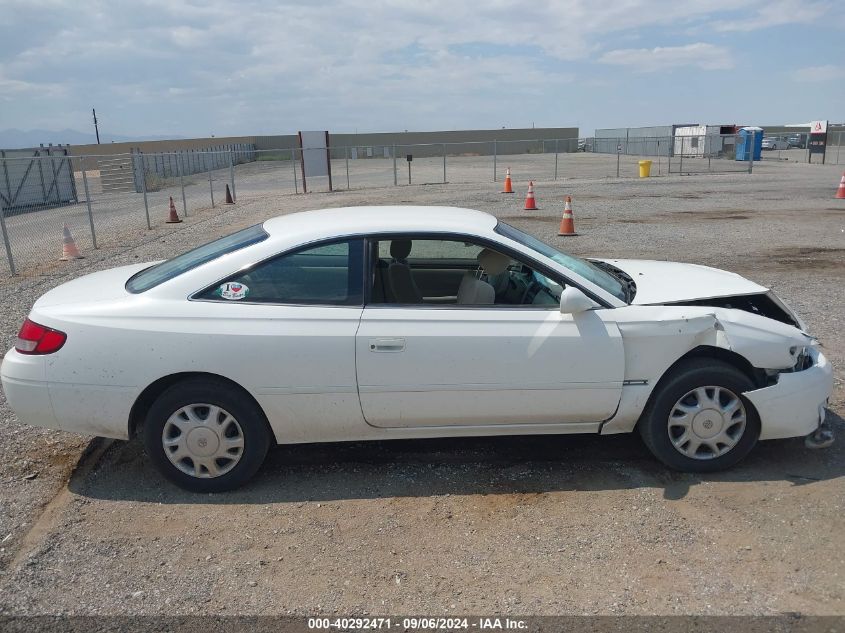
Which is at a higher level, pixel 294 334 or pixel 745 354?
pixel 294 334

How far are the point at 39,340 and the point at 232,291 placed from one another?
1083 millimetres

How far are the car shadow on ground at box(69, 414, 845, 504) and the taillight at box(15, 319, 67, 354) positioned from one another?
85 centimetres

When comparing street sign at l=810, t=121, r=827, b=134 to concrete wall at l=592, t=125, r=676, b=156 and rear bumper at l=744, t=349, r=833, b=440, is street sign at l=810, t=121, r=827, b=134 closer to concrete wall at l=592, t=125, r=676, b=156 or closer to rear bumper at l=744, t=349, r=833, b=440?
concrete wall at l=592, t=125, r=676, b=156

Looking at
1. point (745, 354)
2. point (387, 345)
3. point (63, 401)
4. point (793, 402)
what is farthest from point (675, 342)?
point (63, 401)

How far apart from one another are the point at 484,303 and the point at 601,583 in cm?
169

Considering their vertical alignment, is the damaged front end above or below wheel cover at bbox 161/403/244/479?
above

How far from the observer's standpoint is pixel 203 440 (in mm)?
3766

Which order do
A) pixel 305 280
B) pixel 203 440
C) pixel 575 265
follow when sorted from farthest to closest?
1. pixel 575 265
2. pixel 305 280
3. pixel 203 440

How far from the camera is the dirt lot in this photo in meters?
2.99

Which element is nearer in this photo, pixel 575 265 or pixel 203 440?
pixel 203 440

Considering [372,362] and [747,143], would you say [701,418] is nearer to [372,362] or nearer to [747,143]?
[372,362]

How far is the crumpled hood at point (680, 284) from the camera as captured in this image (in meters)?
4.08

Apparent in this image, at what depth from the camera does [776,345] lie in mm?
3840

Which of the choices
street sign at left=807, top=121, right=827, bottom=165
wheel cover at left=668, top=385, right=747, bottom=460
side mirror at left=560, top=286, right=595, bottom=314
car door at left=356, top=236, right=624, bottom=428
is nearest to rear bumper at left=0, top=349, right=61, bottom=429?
car door at left=356, top=236, right=624, bottom=428
